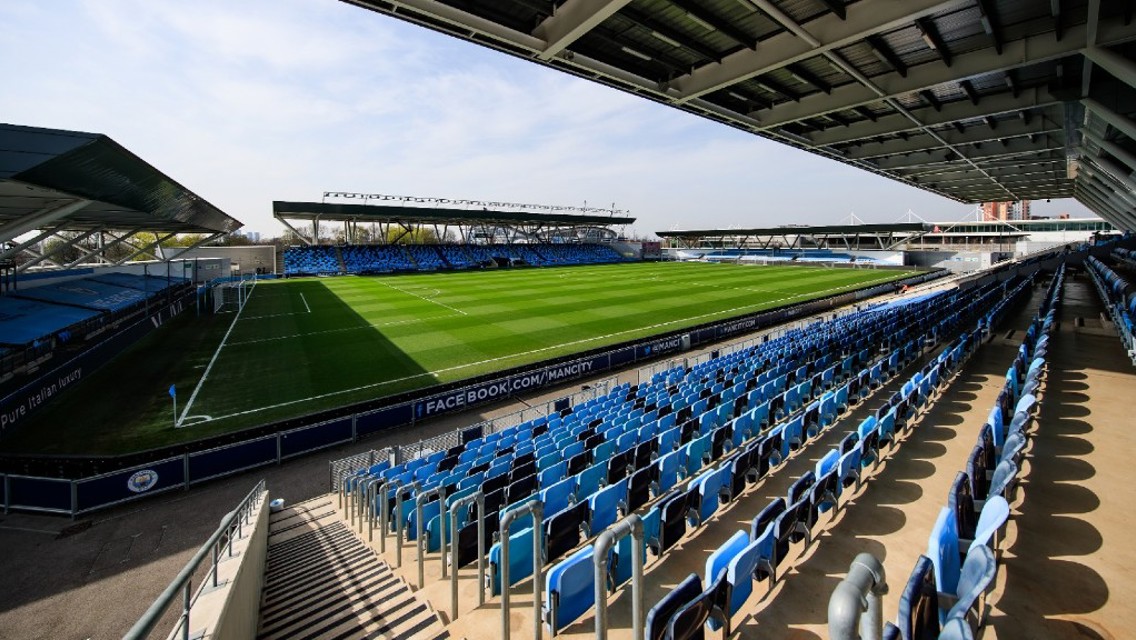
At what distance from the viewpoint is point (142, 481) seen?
9.73m

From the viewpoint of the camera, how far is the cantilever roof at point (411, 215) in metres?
54.3

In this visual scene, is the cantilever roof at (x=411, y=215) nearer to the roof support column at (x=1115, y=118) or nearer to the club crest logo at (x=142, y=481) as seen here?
the club crest logo at (x=142, y=481)

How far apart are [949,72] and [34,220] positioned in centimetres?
2546

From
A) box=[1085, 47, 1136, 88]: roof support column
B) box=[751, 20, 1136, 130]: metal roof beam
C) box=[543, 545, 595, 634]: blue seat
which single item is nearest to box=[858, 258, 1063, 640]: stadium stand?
box=[543, 545, 595, 634]: blue seat

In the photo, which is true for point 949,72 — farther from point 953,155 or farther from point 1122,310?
point 953,155

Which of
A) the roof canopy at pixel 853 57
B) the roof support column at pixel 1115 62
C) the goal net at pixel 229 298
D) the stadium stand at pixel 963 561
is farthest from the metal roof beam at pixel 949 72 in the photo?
the goal net at pixel 229 298

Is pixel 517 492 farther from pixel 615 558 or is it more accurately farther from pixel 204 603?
pixel 204 603

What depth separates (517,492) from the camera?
258 inches

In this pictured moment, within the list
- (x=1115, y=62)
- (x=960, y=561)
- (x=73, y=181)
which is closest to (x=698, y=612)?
(x=960, y=561)

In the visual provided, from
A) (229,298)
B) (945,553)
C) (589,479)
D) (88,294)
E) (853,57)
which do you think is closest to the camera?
(945,553)

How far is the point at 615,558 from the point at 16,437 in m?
17.2

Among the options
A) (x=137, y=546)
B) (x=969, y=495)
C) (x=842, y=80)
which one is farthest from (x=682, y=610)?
(x=842, y=80)

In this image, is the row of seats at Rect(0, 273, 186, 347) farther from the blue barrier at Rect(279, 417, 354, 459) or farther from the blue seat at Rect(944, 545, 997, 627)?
the blue seat at Rect(944, 545, 997, 627)

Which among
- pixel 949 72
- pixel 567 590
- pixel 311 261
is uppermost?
pixel 949 72
